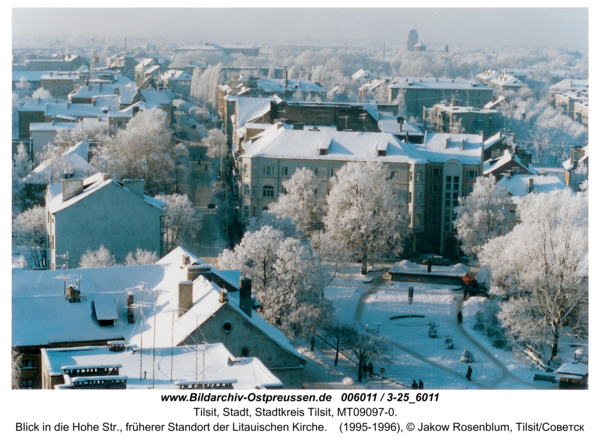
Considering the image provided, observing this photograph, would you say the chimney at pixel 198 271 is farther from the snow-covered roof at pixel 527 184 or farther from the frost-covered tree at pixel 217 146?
the frost-covered tree at pixel 217 146

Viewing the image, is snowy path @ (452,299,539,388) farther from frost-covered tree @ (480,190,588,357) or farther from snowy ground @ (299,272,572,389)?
frost-covered tree @ (480,190,588,357)

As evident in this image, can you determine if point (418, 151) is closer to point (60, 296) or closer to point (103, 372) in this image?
point (60, 296)

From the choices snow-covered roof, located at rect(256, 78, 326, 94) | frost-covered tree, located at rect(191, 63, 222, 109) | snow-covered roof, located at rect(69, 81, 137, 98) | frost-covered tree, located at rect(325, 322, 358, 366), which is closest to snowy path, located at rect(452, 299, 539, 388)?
frost-covered tree, located at rect(325, 322, 358, 366)

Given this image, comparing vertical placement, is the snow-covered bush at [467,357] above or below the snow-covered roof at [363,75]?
below

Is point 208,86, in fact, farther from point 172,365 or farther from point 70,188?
point 172,365

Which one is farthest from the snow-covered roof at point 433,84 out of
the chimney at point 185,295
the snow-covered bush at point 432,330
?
the chimney at point 185,295

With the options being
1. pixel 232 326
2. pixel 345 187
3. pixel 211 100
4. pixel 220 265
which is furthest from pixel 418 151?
pixel 211 100

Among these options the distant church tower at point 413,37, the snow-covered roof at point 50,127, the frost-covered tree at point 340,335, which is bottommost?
the frost-covered tree at point 340,335
